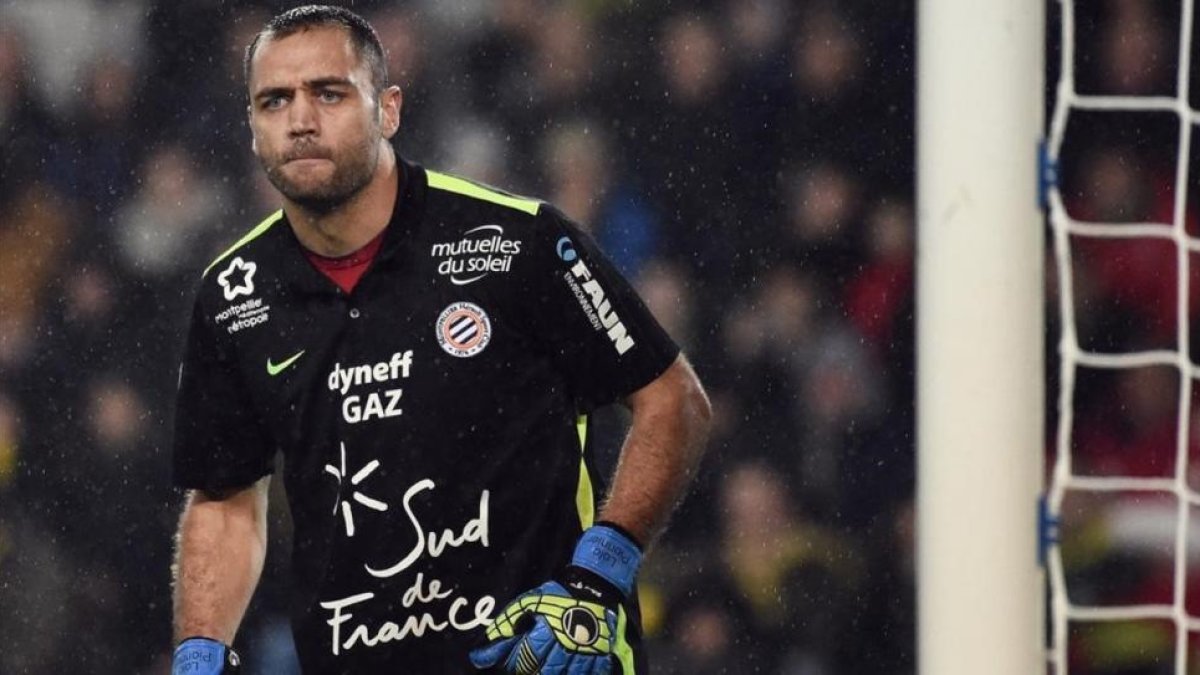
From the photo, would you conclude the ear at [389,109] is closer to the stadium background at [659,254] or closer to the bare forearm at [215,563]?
the bare forearm at [215,563]

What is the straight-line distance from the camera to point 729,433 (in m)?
2.54

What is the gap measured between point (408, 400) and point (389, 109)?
0.33m

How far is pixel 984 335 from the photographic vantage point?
1.40 meters

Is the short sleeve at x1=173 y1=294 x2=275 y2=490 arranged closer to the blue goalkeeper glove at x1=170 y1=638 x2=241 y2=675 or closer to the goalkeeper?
the goalkeeper

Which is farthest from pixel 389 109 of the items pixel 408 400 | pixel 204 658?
pixel 204 658

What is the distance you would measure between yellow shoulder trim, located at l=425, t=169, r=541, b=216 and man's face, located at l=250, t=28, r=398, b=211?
0.22ft

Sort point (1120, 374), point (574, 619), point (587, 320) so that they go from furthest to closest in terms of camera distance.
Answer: point (1120, 374) < point (587, 320) < point (574, 619)

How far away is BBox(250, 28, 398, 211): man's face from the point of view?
176cm

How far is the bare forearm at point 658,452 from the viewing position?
1.68 meters

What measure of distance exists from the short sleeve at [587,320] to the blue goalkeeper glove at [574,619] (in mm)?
156

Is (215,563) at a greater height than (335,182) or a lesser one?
lesser

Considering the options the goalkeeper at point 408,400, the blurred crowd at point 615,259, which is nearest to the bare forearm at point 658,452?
the goalkeeper at point 408,400

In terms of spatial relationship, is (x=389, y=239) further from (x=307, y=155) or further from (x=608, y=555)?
(x=608, y=555)

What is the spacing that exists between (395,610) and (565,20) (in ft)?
3.67
